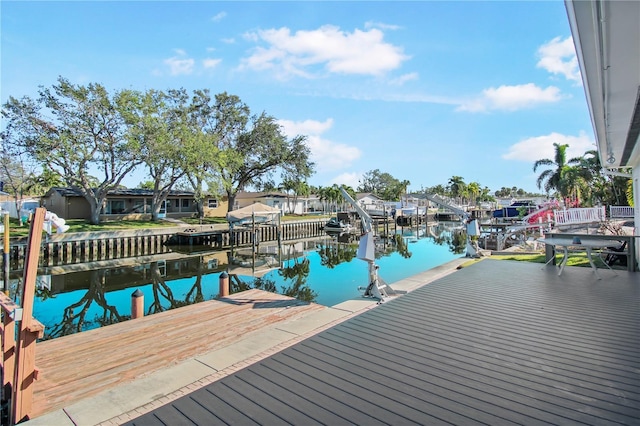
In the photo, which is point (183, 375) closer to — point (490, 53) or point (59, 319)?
point (59, 319)

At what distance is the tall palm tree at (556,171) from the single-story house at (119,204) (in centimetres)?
3391

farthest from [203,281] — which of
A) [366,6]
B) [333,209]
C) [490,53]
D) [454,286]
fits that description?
[333,209]

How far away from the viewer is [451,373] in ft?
10.1

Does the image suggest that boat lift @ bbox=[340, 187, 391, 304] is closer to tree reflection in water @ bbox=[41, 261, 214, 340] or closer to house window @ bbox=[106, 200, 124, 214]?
tree reflection in water @ bbox=[41, 261, 214, 340]

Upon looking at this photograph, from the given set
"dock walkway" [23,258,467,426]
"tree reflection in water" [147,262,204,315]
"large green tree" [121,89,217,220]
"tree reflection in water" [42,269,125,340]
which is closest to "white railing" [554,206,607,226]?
"dock walkway" [23,258,467,426]

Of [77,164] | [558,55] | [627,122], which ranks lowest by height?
[627,122]

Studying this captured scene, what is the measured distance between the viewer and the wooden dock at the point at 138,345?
12.6ft

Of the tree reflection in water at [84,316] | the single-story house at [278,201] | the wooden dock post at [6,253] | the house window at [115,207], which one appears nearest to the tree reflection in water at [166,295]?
the tree reflection in water at [84,316]

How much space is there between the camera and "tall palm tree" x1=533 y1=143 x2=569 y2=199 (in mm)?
29500

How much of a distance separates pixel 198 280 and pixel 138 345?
8.27m

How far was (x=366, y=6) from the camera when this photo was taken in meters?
9.45

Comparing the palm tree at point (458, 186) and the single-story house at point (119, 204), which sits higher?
the palm tree at point (458, 186)

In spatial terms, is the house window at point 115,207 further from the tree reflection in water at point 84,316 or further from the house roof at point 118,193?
the tree reflection in water at point 84,316

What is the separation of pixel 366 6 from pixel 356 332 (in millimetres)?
9104
